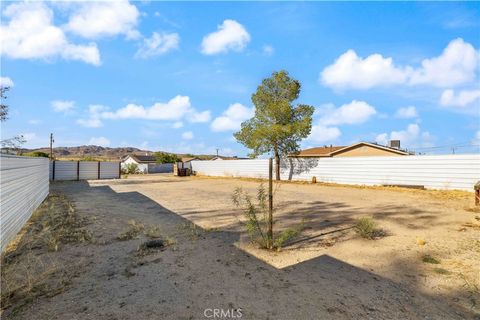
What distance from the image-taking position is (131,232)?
6.34 metres

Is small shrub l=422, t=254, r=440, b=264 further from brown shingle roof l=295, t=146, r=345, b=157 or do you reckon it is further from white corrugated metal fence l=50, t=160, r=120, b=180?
brown shingle roof l=295, t=146, r=345, b=157

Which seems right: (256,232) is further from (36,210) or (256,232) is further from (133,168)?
(133,168)

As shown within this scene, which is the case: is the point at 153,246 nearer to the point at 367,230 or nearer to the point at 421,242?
the point at 367,230

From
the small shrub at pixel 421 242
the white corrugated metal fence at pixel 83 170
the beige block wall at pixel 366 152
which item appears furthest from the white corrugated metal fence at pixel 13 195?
the beige block wall at pixel 366 152

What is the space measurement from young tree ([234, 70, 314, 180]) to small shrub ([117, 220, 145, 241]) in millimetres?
15376

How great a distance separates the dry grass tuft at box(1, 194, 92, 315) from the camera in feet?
11.4

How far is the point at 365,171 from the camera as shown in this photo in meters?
Answer: 18.9

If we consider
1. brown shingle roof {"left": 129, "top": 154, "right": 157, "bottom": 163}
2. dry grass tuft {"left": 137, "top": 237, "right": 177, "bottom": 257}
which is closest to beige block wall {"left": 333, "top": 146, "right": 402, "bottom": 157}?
dry grass tuft {"left": 137, "top": 237, "right": 177, "bottom": 257}

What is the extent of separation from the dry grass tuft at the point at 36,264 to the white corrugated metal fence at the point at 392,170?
16.7 m

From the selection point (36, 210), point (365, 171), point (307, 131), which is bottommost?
point (36, 210)

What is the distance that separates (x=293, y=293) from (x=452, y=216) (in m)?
7.45

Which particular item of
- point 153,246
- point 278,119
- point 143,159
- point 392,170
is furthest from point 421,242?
point 143,159

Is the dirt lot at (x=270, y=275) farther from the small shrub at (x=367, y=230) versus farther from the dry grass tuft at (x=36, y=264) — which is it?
the small shrub at (x=367, y=230)

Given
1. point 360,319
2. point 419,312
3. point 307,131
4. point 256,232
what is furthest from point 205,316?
point 307,131
